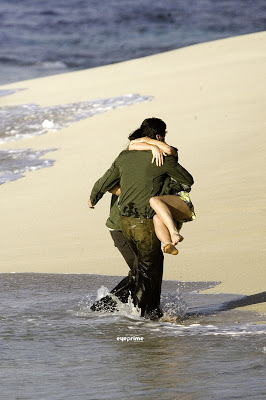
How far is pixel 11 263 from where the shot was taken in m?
9.70

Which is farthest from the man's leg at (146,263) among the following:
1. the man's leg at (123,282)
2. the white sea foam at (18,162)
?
the white sea foam at (18,162)

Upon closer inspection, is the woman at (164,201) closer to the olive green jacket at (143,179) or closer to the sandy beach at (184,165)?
the olive green jacket at (143,179)

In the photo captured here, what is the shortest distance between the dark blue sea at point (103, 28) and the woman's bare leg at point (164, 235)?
119 feet

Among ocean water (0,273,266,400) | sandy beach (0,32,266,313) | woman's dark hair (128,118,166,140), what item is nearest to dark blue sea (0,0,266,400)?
ocean water (0,273,266,400)

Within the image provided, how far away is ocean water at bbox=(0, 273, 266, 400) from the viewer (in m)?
5.55

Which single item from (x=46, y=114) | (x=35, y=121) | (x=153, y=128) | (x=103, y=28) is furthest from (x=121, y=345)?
(x=103, y=28)

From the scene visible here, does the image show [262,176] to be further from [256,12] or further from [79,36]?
Result: [256,12]

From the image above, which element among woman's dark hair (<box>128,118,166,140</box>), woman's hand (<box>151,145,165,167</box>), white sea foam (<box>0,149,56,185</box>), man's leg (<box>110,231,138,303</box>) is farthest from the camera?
white sea foam (<box>0,149,56,185</box>)

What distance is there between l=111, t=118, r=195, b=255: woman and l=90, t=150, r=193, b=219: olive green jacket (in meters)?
0.05

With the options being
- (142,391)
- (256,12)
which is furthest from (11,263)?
(256,12)

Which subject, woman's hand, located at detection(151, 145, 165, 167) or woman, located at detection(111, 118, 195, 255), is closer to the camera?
woman, located at detection(111, 118, 195, 255)

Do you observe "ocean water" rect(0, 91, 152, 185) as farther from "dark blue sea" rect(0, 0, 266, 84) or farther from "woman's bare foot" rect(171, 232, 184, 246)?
"dark blue sea" rect(0, 0, 266, 84)

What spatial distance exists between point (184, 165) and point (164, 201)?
7.68 m

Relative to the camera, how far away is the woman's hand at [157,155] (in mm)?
6898
